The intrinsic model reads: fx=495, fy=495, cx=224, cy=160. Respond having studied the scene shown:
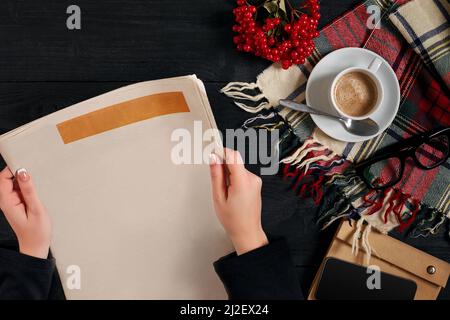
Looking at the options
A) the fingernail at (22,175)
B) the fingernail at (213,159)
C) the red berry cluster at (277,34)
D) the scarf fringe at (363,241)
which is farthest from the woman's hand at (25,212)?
the scarf fringe at (363,241)

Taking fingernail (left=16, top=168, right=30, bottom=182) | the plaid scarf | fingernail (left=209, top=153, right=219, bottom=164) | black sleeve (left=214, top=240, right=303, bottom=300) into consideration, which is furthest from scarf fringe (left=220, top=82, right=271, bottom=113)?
fingernail (left=16, top=168, right=30, bottom=182)

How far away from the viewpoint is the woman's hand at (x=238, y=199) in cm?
77

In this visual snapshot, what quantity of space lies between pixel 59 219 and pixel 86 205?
5cm

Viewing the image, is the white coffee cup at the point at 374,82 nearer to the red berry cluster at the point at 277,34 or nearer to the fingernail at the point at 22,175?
the red berry cluster at the point at 277,34

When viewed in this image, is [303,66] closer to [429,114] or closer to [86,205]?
[429,114]

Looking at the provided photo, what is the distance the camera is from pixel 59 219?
81 cm

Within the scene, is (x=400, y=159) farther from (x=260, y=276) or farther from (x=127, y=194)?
(x=127, y=194)

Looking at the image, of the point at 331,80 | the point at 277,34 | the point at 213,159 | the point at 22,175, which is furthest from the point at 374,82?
the point at 22,175

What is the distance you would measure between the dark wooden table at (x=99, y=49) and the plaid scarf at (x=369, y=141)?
0.09 m

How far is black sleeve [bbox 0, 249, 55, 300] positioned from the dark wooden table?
5cm

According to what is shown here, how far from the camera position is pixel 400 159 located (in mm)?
828

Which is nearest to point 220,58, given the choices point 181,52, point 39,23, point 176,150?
point 181,52

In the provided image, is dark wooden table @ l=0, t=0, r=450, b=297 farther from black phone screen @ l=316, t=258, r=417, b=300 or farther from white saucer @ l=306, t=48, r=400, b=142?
black phone screen @ l=316, t=258, r=417, b=300

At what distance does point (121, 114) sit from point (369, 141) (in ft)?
1.35
